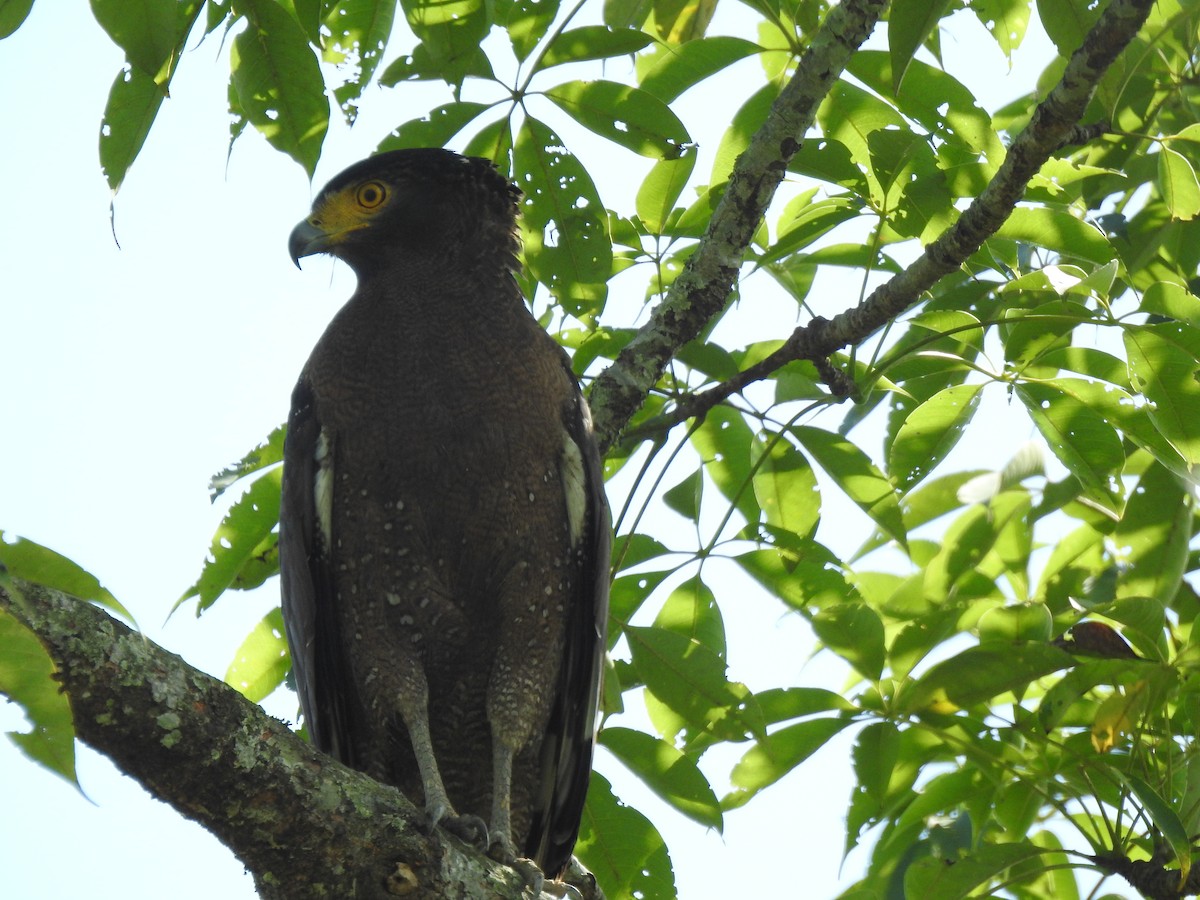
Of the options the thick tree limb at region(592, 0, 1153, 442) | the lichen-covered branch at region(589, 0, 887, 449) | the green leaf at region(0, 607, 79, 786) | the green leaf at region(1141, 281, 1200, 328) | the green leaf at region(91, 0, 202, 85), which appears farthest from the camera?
the lichen-covered branch at region(589, 0, 887, 449)

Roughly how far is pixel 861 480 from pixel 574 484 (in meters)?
0.93

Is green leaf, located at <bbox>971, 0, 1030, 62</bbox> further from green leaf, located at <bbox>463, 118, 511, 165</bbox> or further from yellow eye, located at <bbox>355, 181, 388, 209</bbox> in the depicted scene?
yellow eye, located at <bbox>355, 181, 388, 209</bbox>

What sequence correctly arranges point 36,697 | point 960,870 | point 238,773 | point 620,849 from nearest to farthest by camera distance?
point 36,697, point 238,773, point 960,870, point 620,849

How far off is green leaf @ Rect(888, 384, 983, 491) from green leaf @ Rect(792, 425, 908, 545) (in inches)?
4.2

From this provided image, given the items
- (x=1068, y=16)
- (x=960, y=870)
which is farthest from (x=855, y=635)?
(x=1068, y=16)

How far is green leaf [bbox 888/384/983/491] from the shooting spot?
12.0 feet

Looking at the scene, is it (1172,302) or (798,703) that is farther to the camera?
(798,703)

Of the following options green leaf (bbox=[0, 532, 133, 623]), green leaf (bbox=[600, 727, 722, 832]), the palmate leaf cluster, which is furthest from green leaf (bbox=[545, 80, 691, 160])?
green leaf (bbox=[0, 532, 133, 623])

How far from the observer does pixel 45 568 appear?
177 cm

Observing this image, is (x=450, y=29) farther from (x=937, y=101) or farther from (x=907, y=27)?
(x=937, y=101)

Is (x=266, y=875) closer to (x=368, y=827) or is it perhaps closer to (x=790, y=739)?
(x=368, y=827)

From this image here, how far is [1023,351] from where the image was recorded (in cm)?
365

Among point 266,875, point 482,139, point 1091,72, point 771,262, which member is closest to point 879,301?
point 771,262

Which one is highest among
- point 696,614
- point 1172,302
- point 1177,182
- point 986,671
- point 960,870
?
point 1177,182
